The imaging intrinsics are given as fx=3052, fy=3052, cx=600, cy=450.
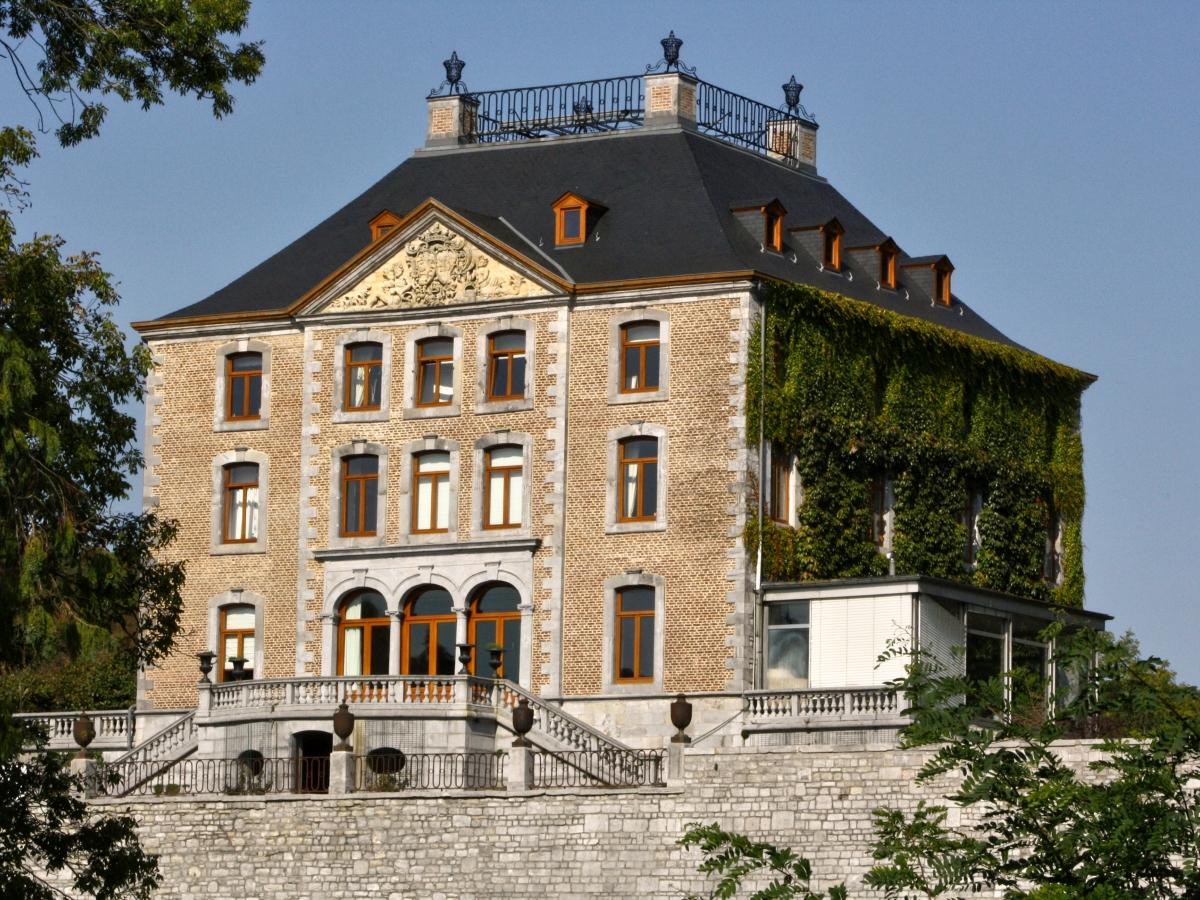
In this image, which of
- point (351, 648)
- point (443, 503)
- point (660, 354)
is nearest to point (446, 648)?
point (351, 648)

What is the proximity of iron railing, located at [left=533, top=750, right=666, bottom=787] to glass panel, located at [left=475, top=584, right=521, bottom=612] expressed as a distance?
5.56 meters

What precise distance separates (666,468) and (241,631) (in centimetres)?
863

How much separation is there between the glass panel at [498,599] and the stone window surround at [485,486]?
93 centimetres

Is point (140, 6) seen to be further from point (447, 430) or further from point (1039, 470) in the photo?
point (1039, 470)

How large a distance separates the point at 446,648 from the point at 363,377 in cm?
524

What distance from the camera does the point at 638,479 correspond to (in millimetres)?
51906

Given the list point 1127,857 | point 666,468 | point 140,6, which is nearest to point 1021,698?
point 1127,857

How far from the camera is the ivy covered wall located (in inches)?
2040

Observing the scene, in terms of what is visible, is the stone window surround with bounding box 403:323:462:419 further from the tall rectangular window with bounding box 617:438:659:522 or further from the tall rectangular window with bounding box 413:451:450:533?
the tall rectangular window with bounding box 617:438:659:522

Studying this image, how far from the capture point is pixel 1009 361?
56.0m

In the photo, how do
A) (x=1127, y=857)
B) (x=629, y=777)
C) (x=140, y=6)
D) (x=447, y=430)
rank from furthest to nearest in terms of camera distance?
(x=447, y=430) → (x=629, y=777) → (x=140, y=6) → (x=1127, y=857)

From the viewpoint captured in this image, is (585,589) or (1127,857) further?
(585,589)

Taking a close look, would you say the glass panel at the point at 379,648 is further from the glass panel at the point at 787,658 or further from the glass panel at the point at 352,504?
the glass panel at the point at 787,658

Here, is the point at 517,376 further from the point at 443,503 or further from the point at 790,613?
the point at 790,613
